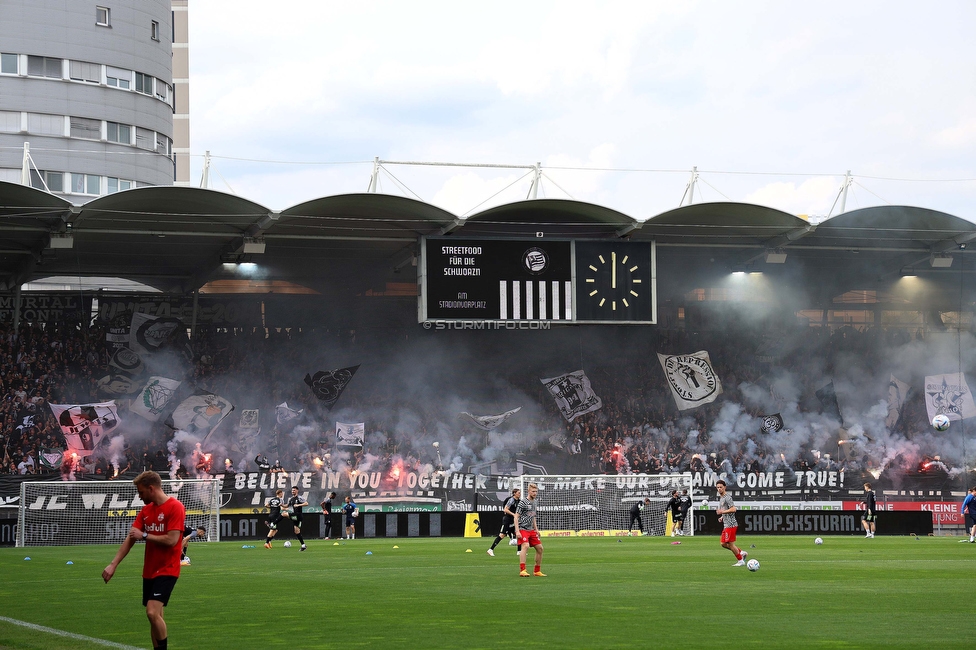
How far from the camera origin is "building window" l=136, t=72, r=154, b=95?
213 feet

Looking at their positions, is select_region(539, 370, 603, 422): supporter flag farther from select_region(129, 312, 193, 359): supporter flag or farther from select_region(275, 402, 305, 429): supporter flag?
select_region(129, 312, 193, 359): supporter flag

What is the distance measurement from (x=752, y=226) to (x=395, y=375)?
51.3 feet

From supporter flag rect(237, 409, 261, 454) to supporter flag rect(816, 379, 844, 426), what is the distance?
23778 mm

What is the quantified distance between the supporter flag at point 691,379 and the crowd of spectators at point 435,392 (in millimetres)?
319

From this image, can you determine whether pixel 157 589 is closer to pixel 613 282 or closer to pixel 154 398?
pixel 613 282

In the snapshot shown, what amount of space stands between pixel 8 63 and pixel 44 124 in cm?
378

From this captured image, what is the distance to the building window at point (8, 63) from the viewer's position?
197 ft

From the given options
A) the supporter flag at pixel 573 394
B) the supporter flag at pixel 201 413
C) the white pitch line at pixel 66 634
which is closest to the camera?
the white pitch line at pixel 66 634

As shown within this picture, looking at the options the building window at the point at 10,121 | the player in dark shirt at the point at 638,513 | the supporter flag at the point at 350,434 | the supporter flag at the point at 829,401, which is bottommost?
the player in dark shirt at the point at 638,513

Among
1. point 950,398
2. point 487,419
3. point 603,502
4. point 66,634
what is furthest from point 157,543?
point 950,398

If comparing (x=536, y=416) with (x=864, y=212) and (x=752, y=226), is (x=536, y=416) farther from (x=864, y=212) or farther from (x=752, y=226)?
(x=864, y=212)

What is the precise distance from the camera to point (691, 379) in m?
45.9

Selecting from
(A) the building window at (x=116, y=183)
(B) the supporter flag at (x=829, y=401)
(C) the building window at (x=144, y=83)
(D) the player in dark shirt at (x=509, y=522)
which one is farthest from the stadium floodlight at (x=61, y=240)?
(C) the building window at (x=144, y=83)

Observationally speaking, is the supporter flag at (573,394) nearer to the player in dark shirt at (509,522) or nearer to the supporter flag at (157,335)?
the supporter flag at (157,335)
